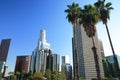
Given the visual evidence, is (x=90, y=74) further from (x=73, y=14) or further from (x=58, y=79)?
(x=73, y=14)

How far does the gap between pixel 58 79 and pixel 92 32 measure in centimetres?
8486

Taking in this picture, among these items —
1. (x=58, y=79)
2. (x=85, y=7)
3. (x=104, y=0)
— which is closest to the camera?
(x=85, y=7)

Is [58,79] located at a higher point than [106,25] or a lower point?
lower

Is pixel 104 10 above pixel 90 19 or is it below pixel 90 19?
above

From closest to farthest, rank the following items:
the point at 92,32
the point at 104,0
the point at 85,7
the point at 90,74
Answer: the point at 92,32
the point at 85,7
the point at 104,0
the point at 90,74

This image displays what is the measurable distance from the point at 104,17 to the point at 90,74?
176903 mm

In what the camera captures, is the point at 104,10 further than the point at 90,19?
Yes

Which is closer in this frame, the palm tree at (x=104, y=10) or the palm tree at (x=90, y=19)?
the palm tree at (x=90, y=19)

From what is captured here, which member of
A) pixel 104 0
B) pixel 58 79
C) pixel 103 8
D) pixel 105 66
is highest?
pixel 104 0

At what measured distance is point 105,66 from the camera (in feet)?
550

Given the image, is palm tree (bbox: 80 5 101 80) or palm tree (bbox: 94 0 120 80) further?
palm tree (bbox: 94 0 120 80)

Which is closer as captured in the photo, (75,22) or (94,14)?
(94,14)

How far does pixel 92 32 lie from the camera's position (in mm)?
27828

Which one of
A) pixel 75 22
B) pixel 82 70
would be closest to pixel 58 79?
pixel 75 22
